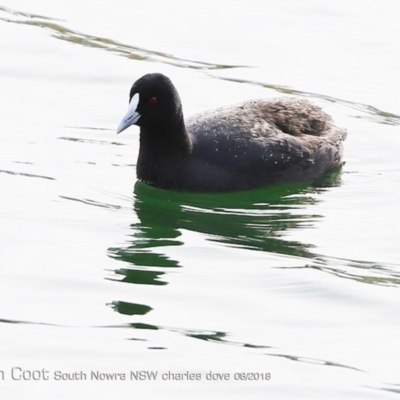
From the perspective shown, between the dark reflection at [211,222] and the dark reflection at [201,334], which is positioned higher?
the dark reflection at [211,222]

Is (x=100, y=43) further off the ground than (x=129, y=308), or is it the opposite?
(x=100, y=43)

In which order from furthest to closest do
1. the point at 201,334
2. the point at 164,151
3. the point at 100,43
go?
the point at 100,43 < the point at 164,151 < the point at 201,334

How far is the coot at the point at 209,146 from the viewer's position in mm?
10906

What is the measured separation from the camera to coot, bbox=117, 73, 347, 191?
429 inches

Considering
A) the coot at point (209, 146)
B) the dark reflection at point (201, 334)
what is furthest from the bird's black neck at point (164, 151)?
the dark reflection at point (201, 334)

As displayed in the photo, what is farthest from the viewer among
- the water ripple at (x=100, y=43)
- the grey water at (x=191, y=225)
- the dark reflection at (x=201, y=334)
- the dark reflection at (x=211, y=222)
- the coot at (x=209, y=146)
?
the water ripple at (x=100, y=43)

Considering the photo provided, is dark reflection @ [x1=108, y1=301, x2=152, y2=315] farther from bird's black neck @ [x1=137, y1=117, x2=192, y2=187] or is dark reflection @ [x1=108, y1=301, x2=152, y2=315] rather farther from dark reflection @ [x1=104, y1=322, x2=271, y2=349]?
bird's black neck @ [x1=137, y1=117, x2=192, y2=187]

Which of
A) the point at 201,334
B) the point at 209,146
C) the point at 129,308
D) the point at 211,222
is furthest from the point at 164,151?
the point at 201,334

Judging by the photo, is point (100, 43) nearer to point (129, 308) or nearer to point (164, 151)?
point (164, 151)

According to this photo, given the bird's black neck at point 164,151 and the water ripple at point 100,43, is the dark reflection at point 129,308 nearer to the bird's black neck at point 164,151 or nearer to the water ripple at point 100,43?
the bird's black neck at point 164,151

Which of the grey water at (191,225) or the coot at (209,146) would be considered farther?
the coot at (209,146)

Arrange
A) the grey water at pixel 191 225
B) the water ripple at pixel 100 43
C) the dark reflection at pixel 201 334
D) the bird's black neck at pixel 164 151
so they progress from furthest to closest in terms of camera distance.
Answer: the water ripple at pixel 100 43 < the bird's black neck at pixel 164 151 < the dark reflection at pixel 201 334 < the grey water at pixel 191 225

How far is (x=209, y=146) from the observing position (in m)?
11.1

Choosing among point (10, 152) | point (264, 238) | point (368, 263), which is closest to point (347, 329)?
point (368, 263)
